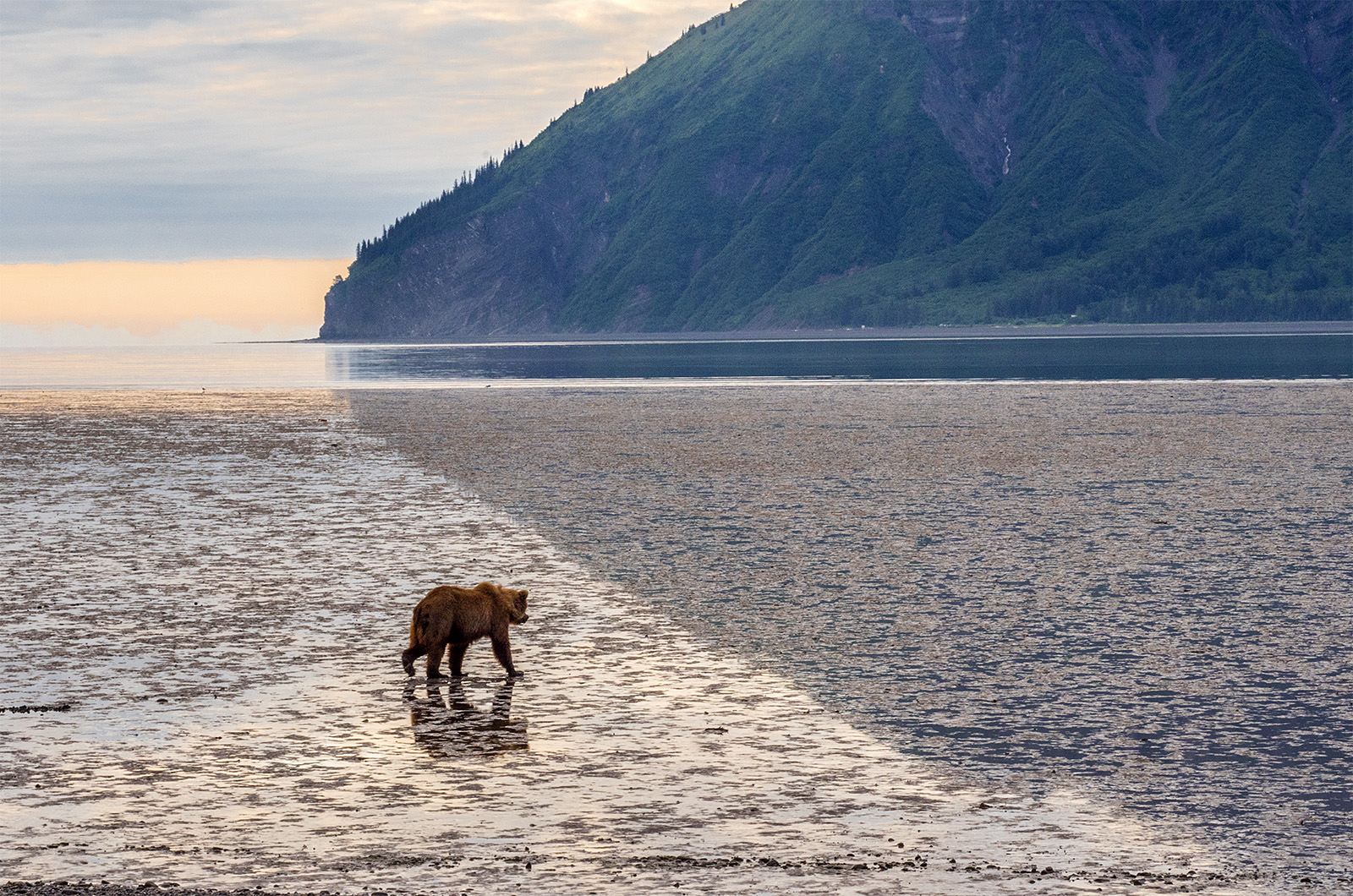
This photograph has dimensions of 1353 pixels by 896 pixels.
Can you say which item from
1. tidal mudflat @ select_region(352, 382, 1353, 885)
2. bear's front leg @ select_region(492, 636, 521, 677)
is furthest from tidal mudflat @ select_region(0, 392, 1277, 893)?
tidal mudflat @ select_region(352, 382, 1353, 885)

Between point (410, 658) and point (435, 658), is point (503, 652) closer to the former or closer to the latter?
point (435, 658)

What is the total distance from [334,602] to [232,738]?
548 centimetres

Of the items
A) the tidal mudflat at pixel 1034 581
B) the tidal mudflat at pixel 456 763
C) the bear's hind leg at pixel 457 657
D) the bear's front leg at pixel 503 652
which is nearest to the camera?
the tidal mudflat at pixel 456 763

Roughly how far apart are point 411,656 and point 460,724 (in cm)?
144

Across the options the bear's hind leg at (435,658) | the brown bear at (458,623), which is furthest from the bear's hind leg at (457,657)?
the bear's hind leg at (435,658)

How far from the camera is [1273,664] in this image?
12.9m

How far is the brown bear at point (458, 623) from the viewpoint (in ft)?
40.2

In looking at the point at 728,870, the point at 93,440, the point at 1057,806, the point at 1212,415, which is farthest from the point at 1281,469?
the point at 93,440

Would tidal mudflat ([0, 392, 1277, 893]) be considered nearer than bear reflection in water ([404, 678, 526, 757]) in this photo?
Yes

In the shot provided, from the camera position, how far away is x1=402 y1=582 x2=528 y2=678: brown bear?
12266 millimetres

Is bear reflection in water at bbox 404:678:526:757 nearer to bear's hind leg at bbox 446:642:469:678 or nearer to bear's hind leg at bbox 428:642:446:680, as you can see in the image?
bear's hind leg at bbox 428:642:446:680

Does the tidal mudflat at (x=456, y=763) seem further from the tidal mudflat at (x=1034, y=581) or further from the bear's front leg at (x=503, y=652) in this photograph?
the tidal mudflat at (x=1034, y=581)

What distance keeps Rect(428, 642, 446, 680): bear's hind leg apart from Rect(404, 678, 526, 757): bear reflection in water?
0.09 m

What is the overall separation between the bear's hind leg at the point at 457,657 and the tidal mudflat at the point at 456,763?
0.99 ft
